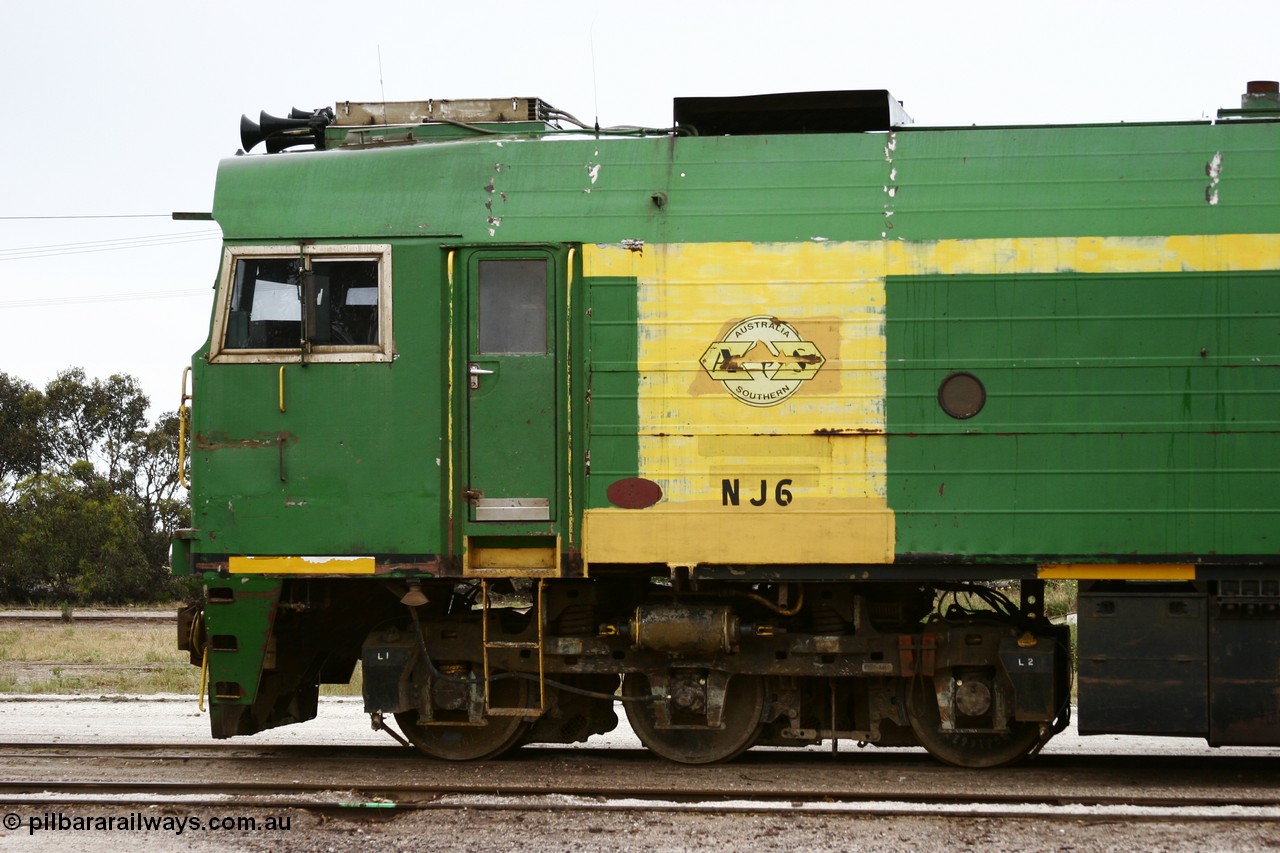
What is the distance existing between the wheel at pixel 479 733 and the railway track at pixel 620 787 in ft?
0.39

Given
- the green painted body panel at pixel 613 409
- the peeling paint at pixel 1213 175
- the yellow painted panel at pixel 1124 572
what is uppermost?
the peeling paint at pixel 1213 175

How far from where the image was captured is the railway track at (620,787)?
7.25 metres

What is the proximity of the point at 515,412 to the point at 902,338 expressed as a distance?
2.44 metres

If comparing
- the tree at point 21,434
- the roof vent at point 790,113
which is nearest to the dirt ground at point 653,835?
the roof vent at point 790,113

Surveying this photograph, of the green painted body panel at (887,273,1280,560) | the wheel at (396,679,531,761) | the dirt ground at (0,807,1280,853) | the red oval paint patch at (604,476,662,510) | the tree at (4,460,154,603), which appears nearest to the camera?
the dirt ground at (0,807,1280,853)

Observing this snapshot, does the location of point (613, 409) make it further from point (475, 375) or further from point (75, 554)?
point (75, 554)

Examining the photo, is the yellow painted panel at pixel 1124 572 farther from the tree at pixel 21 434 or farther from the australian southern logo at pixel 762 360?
the tree at pixel 21 434

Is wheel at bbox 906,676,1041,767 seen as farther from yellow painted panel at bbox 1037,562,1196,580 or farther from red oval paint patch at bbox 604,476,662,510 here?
red oval paint patch at bbox 604,476,662,510

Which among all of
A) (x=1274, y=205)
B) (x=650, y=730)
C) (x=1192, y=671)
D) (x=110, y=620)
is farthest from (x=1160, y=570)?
(x=110, y=620)

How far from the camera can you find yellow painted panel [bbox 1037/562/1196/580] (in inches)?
306

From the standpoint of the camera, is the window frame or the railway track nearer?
the railway track

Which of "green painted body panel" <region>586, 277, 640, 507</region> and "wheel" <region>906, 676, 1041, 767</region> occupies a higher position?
"green painted body panel" <region>586, 277, 640, 507</region>

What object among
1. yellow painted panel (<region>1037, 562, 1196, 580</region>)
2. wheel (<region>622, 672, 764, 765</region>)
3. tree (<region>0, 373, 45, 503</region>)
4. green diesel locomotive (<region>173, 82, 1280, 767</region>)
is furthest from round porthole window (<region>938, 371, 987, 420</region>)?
tree (<region>0, 373, 45, 503</region>)

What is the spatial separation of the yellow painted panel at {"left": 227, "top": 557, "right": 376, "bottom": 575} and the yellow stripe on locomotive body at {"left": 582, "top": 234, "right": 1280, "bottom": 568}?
4.76 feet
